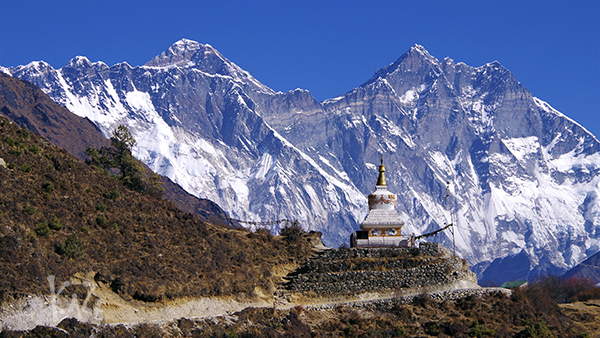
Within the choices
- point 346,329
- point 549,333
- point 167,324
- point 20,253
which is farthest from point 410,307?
point 20,253

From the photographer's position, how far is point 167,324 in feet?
184

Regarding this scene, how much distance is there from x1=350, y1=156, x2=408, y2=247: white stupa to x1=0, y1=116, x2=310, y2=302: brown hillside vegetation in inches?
245

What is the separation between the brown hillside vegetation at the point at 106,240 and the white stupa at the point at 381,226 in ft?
20.5

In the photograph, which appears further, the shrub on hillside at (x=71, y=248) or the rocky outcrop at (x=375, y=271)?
the rocky outcrop at (x=375, y=271)

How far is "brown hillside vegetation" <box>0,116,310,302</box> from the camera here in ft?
193

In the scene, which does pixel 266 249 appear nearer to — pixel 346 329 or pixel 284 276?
pixel 284 276

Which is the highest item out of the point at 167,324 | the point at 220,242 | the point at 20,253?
the point at 220,242

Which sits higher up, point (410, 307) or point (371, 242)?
point (371, 242)

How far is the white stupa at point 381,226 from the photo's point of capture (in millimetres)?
82625

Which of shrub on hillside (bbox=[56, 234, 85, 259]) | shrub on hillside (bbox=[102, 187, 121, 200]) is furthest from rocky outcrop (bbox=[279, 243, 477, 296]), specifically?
shrub on hillside (bbox=[56, 234, 85, 259])

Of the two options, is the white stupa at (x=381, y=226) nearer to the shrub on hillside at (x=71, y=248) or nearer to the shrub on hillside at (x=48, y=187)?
the shrub on hillside at (x=71, y=248)

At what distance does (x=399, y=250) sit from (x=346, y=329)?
49.8ft

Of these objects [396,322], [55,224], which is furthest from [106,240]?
[396,322]

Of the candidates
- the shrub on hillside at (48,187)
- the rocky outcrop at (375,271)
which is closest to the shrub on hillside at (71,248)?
the shrub on hillside at (48,187)
